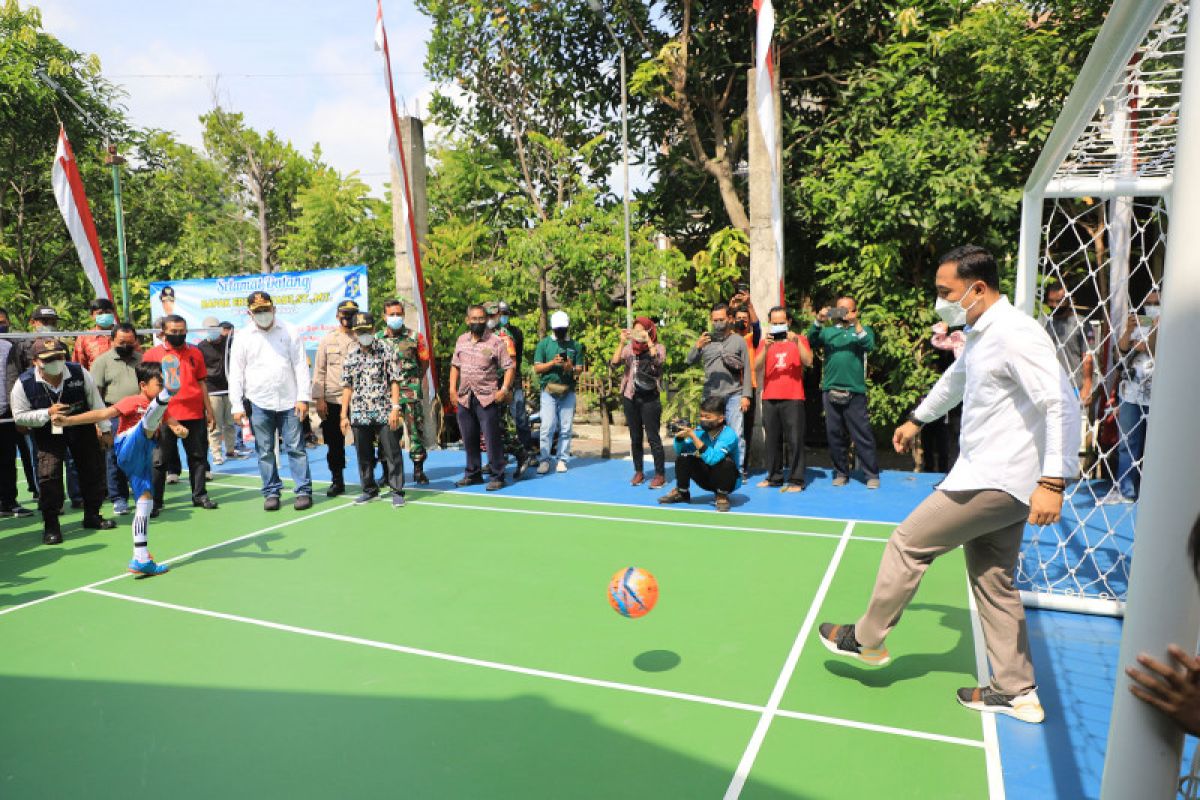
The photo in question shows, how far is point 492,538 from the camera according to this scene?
6930mm

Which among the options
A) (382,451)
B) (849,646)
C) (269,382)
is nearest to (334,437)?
(382,451)

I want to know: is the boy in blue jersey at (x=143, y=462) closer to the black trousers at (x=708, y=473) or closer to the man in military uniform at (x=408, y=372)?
the man in military uniform at (x=408, y=372)

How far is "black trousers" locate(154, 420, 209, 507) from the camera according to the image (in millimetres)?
8086

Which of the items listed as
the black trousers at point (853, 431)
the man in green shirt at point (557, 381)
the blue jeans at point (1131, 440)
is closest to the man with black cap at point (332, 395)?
the man in green shirt at point (557, 381)

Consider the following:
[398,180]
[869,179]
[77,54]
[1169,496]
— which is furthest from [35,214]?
[1169,496]

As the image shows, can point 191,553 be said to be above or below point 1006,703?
above

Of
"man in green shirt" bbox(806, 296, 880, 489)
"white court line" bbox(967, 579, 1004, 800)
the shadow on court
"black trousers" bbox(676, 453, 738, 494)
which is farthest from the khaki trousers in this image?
"man in green shirt" bbox(806, 296, 880, 489)

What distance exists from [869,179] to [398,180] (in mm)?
6390

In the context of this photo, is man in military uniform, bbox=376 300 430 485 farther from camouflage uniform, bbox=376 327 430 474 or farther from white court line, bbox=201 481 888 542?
white court line, bbox=201 481 888 542

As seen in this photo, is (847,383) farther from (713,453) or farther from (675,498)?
(675,498)

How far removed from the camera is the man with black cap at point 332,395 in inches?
349

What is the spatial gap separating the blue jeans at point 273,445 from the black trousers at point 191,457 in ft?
2.14

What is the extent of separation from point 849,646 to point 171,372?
6.94m

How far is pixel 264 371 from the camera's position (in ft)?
26.1
